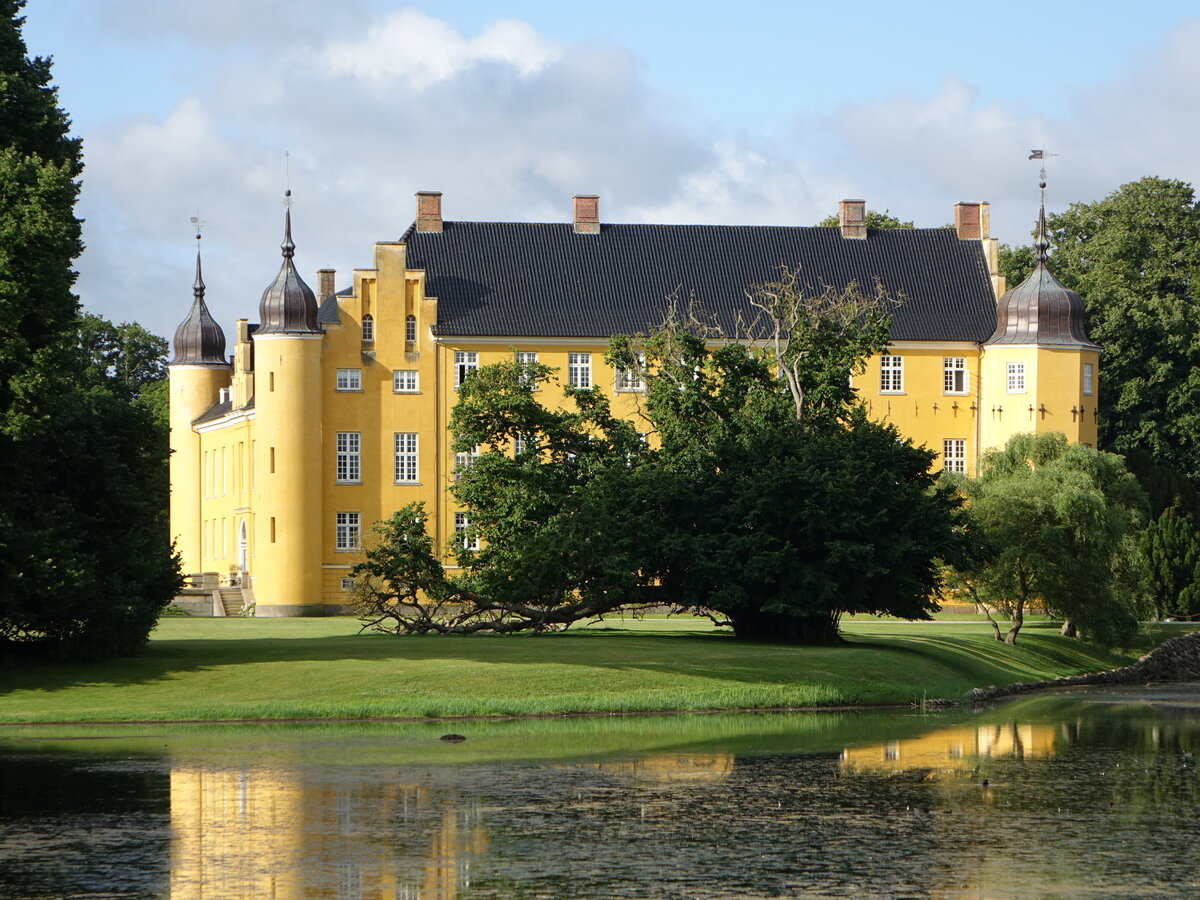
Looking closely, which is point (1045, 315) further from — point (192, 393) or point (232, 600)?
point (192, 393)

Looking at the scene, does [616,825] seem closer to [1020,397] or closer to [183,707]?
[183,707]

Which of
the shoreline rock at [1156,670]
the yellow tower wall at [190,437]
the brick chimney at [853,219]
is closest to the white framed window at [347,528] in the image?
the yellow tower wall at [190,437]

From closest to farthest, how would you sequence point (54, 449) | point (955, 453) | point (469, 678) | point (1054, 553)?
point (469, 678) → point (54, 449) → point (1054, 553) → point (955, 453)

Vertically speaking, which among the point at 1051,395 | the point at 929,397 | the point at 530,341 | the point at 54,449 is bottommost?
the point at 54,449

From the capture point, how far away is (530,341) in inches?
2869

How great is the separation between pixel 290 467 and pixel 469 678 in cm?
3926

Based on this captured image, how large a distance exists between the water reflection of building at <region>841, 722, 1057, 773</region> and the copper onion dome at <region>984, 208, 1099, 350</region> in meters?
43.2

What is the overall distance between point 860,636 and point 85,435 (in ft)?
69.7

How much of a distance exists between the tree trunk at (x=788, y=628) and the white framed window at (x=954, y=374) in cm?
3213

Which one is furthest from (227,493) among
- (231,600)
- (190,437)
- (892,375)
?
(892,375)

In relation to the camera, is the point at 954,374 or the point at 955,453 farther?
the point at 955,453

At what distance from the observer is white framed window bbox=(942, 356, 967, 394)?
75375 millimetres

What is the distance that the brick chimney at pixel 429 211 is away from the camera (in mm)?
75750

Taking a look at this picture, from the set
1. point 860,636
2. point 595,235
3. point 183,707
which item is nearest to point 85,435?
point 183,707
